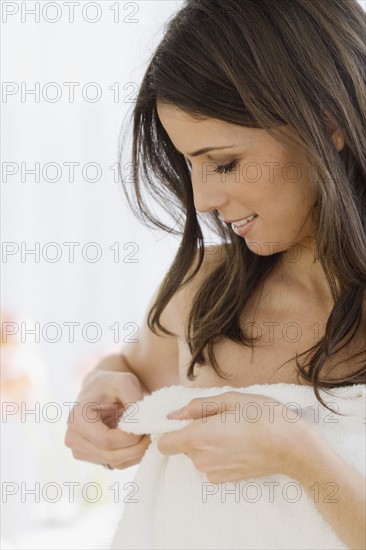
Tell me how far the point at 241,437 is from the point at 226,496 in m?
0.11

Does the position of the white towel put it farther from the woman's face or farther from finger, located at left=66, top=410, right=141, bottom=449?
the woman's face

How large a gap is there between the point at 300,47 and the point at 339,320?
336 millimetres

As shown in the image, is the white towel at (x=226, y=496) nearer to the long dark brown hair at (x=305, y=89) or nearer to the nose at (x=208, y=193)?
the long dark brown hair at (x=305, y=89)

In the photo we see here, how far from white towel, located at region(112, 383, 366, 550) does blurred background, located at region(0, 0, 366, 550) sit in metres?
0.73

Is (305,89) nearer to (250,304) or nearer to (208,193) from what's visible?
(208,193)

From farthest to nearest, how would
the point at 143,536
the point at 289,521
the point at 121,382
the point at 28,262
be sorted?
the point at 28,262, the point at 121,382, the point at 143,536, the point at 289,521

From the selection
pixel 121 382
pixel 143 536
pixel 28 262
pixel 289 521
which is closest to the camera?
→ pixel 289 521

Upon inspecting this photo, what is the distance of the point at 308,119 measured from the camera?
0.95 metres

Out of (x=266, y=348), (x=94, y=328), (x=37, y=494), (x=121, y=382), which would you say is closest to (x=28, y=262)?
(x=94, y=328)

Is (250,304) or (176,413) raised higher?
(250,304)

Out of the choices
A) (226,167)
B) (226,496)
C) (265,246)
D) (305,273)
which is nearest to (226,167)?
(226,167)

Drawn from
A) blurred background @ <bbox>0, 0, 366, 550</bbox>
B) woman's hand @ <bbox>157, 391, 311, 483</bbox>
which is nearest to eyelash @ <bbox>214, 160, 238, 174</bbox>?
woman's hand @ <bbox>157, 391, 311, 483</bbox>

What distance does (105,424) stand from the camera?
Answer: 3.75 ft

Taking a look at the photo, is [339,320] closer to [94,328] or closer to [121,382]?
[121,382]
